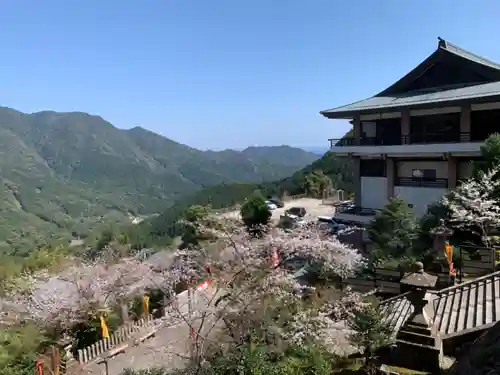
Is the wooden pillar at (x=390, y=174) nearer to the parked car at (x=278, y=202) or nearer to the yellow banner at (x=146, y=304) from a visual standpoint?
the yellow banner at (x=146, y=304)

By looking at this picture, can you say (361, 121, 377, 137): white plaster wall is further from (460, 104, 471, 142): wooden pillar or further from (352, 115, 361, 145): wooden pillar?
(460, 104, 471, 142): wooden pillar

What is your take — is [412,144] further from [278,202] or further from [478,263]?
[278,202]

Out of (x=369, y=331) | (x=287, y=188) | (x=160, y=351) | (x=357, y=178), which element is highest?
(x=357, y=178)

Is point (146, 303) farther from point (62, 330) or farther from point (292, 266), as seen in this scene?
point (292, 266)

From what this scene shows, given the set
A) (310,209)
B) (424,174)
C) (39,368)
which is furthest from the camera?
(310,209)

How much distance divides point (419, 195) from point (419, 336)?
1463 centimetres

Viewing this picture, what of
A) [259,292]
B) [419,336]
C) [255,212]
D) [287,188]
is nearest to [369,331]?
[419,336]

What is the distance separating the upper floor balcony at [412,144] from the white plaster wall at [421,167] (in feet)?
3.49

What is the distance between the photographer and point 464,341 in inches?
307

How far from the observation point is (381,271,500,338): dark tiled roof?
8.25 m

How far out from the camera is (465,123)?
18547 mm

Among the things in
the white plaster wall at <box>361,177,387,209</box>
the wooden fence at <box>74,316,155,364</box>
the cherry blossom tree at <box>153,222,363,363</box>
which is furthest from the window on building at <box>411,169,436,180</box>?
the wooden fence at <box>74,316,155,364</box>

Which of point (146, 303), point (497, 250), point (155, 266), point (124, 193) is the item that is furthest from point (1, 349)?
point (124, 193)

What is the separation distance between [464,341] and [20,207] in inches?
5751
